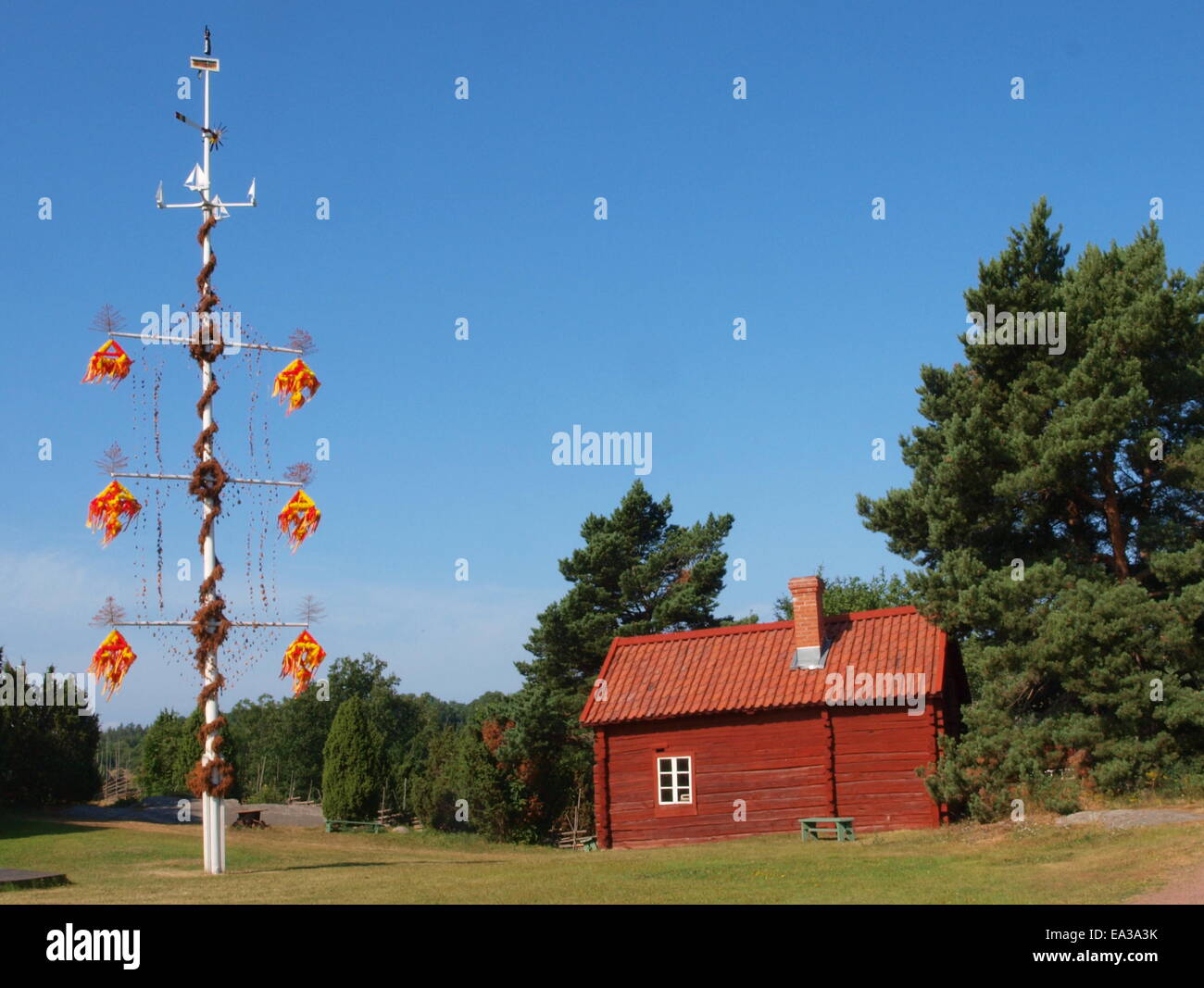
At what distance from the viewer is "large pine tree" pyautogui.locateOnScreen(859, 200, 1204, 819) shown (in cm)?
2450

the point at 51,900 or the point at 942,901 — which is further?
the point at 51,900

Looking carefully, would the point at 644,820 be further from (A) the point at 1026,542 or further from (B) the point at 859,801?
(A) the point at 1026,542

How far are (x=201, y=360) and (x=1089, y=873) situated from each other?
1503 cm

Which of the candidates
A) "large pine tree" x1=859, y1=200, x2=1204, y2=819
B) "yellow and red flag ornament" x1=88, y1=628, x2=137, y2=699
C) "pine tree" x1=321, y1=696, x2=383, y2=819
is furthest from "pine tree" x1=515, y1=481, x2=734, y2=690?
"yellow and red flag ornament" x1=88, y1=628, x2=137, y2=699

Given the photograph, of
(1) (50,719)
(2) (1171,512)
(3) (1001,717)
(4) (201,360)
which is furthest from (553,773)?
(4) (201,360)

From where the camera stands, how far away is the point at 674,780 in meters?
29.2

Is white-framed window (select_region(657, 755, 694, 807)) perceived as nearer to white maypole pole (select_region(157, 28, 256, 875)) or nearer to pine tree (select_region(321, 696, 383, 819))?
white maypole pole (select_region(157, 28, 256, 875))

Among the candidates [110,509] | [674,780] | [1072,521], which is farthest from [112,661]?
[1072,521]

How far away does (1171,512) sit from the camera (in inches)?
1070

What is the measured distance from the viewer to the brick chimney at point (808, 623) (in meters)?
28.9

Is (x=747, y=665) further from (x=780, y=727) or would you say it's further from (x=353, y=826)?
(x=353, y=826)

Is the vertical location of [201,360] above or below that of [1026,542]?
above

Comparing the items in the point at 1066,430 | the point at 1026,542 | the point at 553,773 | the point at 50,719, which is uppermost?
the point at 1066,430
